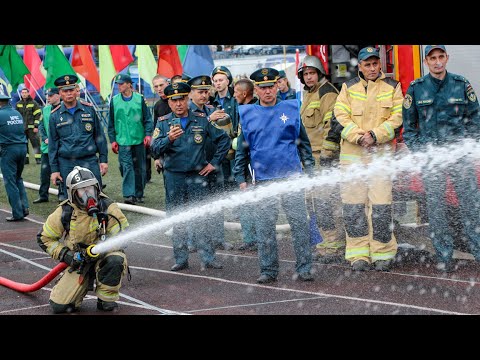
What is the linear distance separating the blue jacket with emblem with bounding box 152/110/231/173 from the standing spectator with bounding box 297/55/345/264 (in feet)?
3.61

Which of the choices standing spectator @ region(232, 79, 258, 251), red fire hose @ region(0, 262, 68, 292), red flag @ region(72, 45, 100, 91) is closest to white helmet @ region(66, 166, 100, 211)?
red fire hose @ region(0, 262, 68, 292)

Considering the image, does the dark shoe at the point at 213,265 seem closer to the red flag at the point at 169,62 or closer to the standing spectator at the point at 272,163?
the standing spectator at the point at 272,163

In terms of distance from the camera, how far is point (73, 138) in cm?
1045

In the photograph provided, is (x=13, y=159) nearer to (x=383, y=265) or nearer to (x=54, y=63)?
(x=54, y=63)

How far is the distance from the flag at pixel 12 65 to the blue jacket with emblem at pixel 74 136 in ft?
34.8

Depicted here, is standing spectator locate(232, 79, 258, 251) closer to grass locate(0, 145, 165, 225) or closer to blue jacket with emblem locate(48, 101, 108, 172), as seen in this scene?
blue jacket with emblem locate(48, 101, 108, 172)

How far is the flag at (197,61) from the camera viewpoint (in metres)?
16.5

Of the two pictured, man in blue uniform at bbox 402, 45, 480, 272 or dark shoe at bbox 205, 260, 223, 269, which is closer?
man in blue uniform at bbox 402, 45, 480, 272

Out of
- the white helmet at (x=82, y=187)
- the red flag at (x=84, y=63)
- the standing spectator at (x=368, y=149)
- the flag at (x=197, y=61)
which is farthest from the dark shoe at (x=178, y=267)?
the red flag at (x=84, y=63)

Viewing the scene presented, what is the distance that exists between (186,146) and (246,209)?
1.33 metres

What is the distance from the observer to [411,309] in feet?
22.6

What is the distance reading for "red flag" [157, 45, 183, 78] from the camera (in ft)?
54.1
